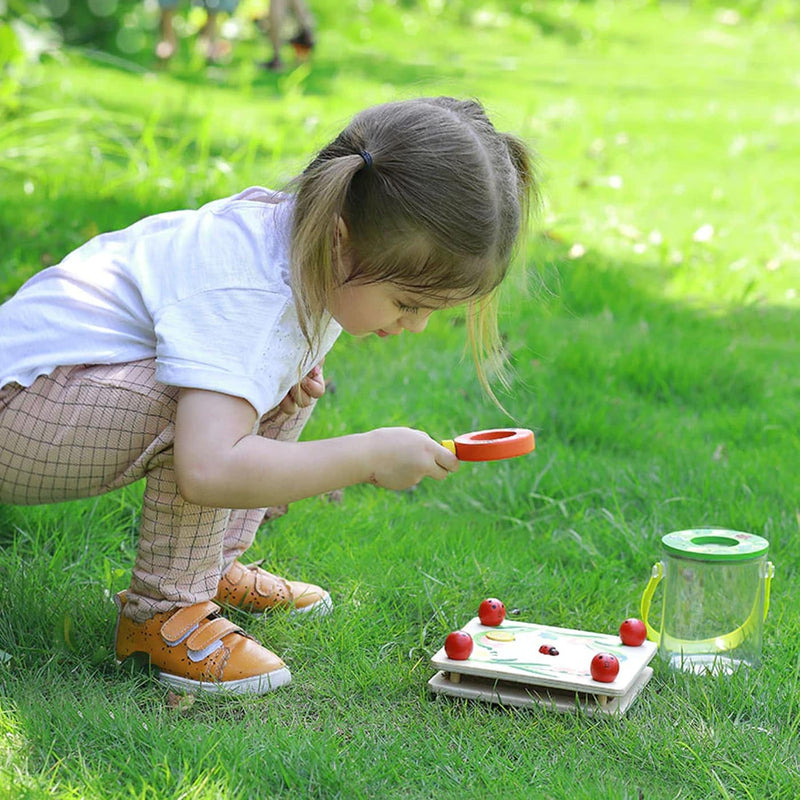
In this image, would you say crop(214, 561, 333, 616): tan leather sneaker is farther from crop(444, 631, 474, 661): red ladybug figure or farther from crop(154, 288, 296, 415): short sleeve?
crop(154, 288, 296, 415): short sleeve

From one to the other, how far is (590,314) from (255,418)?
2.27 metres

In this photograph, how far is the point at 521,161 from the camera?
2.01 m

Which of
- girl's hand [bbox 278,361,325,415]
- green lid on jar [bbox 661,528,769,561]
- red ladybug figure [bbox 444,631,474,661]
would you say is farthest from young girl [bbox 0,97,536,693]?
green lid on jar [bbox 661,528,769,561]

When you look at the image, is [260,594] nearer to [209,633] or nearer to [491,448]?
[209,633]

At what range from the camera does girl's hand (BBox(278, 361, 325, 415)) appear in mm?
2160

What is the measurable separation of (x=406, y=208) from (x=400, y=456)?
1.23 ft

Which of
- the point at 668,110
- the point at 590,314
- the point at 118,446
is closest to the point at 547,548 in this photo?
the point at 118,446

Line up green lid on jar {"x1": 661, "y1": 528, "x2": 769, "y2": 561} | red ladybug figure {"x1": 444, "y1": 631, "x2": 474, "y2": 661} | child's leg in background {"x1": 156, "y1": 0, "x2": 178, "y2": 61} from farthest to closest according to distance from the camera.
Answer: child's leg in background {"x1": 156, "y1": 0, "x2": 178, "y2": 61} → green lid on jar {"x1": 661, "y1": 528, "x2": 769, "y2": 561} → red ladybug figure {"x1": 444, "y1": 631, "x2": 474, "y2": 661}

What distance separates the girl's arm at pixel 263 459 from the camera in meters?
1.73

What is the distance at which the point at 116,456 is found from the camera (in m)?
1.94

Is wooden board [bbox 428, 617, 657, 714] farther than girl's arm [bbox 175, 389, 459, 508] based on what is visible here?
Yes

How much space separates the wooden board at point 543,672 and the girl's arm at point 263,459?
1.21 ft

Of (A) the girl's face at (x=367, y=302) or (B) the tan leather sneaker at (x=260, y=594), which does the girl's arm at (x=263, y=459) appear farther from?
(B) the tan leather sneaker at (x=260, y=594)

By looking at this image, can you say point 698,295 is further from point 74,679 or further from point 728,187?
point 74,679
